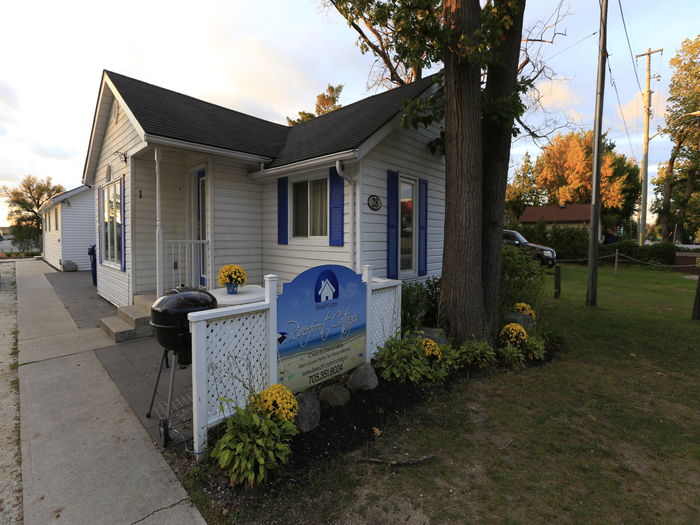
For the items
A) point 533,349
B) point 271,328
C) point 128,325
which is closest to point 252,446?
point 271,328

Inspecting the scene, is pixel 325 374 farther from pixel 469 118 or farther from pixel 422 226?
pixel 422 226

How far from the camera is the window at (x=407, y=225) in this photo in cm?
671

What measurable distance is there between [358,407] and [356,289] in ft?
4.08

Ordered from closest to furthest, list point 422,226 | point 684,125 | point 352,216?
1. point 352,216
2. point 422,226
3. point 684,125

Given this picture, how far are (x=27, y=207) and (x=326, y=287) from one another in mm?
42003

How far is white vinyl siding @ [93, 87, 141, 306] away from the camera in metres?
6.78

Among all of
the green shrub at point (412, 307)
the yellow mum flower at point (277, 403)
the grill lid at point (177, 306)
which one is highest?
the grill lid at point (177, 306)

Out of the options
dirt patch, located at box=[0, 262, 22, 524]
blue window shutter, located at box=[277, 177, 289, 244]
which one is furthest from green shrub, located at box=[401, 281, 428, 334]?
dirt patch, located at box=[0, 262, 22, 524]

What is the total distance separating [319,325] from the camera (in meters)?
3.50

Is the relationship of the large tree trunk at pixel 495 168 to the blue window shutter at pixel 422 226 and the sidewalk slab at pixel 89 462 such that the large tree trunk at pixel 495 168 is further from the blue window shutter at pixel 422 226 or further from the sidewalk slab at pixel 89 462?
the sidewalk slab at pixel 89 462

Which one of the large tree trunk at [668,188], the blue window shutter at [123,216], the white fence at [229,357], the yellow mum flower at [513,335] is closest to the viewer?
the white fence at [229,357]

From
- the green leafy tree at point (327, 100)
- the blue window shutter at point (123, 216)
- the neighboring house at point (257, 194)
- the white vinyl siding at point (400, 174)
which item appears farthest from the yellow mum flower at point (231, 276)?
the green leafy tree at point (327, 100)

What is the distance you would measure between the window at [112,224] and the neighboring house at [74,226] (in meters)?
8.98

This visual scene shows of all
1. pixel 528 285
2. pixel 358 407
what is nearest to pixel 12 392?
pixel 358 407
